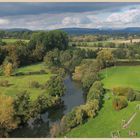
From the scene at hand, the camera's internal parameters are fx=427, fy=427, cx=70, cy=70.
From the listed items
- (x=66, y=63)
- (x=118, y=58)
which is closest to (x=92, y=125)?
(x=118, y=58)

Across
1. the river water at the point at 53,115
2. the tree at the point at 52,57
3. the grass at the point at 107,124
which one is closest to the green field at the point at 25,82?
the tree at the point at 52,57

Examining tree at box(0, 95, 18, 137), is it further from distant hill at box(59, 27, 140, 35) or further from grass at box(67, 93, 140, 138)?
distant hill at box(59, 27, 140, 35)

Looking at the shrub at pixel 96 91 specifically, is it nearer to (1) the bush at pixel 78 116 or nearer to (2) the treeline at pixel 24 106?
(1) the bush at pixel 78 116

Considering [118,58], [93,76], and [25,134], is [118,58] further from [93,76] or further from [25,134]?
[25,134]

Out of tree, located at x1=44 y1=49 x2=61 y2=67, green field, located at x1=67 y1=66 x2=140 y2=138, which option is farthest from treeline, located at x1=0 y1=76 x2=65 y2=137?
green field, located at x1=67 y1=66 x2=140 y2=138

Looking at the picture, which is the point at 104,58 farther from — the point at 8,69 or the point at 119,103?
the point at 8,69

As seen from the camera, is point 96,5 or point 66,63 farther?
point 66,63
